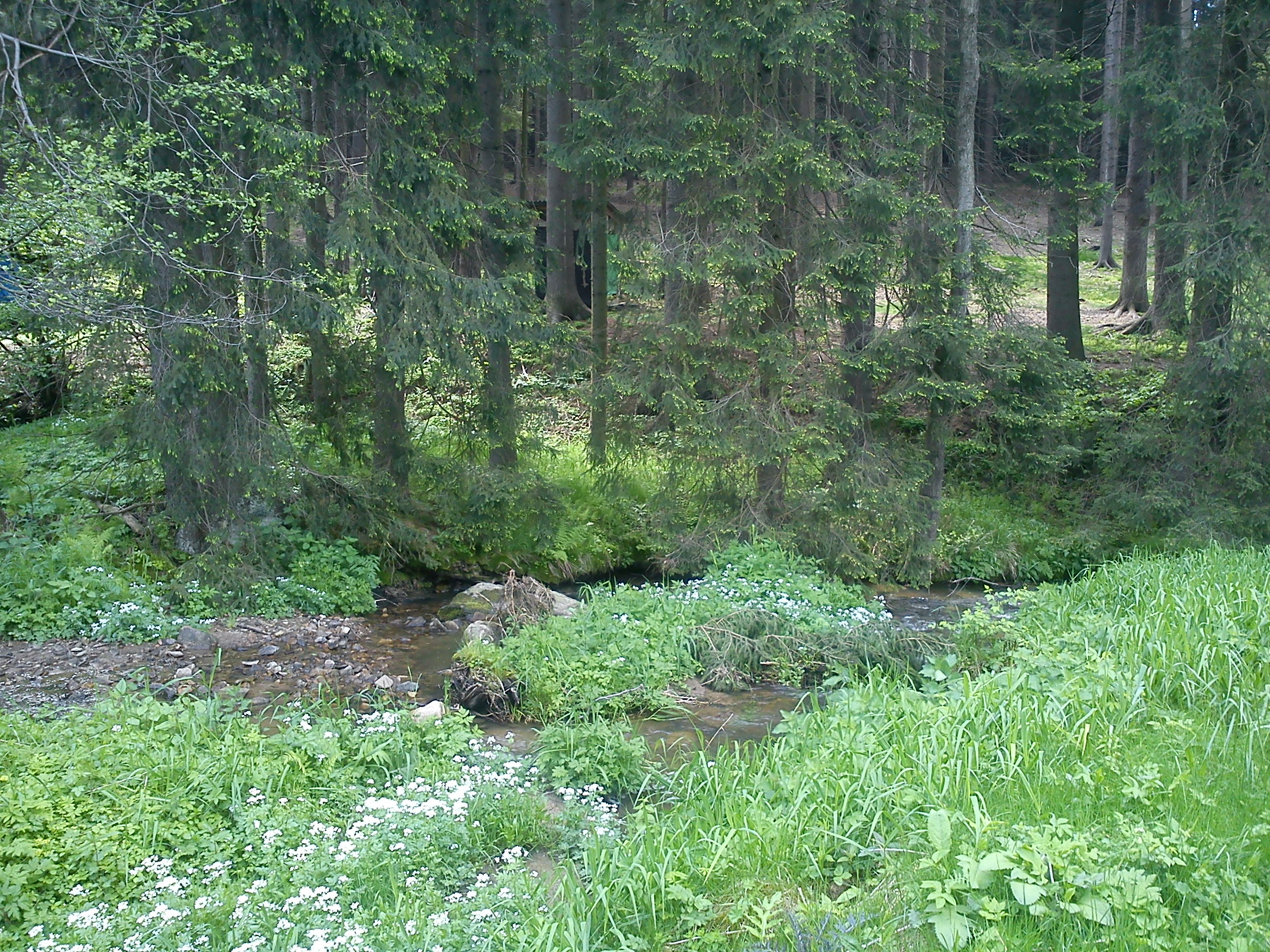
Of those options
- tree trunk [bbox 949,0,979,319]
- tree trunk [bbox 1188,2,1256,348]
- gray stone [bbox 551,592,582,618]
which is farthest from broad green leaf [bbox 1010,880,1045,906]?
tree trunk [bbox 1188,2,1256,348]

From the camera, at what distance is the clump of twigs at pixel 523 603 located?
10336 millimetres

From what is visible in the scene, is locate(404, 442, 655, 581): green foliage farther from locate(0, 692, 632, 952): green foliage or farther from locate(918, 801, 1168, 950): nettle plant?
locate(918, 801, 1168, 950): nettle plant

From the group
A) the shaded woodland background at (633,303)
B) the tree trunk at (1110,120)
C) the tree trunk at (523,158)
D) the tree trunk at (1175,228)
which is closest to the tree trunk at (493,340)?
the shaded woodland background at (633,303)

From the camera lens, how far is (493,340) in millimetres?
12547

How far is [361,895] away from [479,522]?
8.19m

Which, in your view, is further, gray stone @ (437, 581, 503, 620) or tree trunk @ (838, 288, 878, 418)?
tree trunk @ (838, 288, 878, 418)

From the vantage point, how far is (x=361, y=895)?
487 cm

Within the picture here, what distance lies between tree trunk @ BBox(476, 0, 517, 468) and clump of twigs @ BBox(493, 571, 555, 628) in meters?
2.56

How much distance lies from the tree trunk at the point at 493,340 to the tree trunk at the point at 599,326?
1121 millimetres

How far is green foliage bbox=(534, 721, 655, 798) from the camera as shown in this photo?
6469 millimetres

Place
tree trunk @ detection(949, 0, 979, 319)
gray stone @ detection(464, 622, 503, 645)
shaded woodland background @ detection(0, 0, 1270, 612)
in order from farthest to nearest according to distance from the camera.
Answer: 1. tree trunk @ detection(949, 0, 979, 319)
2. shaded woodland background @ detection(0, 0, 1270, 612)
3. gray stone @ detection(464, 622, 503, 645)

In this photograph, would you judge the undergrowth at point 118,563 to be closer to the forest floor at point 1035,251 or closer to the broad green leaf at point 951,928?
the broad green leaf at point 951,928

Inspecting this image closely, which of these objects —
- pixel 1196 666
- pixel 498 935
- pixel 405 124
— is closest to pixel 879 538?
pixel 1196 666

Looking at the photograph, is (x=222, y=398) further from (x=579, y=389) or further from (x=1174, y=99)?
(x=1174, y=99)
